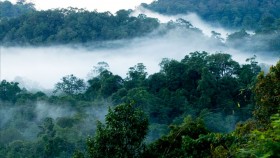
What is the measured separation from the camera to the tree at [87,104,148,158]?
9.16m

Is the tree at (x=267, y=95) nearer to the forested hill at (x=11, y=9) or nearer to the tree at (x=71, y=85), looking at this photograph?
the tree at (x=71, y=85)

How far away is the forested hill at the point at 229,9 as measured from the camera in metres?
76.1

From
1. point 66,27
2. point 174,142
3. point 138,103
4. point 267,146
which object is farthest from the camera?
point 66,27

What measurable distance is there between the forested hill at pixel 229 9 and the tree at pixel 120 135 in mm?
58000

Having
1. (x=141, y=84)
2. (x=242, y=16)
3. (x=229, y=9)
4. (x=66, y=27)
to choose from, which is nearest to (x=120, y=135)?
(x=141, y=84)

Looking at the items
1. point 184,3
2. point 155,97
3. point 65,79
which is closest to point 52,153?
point 155,97

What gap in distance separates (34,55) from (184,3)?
106 feet

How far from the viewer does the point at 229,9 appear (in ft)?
267

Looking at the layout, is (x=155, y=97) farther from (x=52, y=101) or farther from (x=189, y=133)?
(x=189, y=133)

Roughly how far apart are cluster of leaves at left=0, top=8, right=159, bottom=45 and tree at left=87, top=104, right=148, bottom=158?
5021 cm

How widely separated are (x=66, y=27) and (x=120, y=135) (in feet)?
171

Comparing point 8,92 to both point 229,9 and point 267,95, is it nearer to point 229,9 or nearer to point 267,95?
point 267,95

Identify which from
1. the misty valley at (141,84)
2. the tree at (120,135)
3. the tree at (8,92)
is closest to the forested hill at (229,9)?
the misty valley at (141,84)

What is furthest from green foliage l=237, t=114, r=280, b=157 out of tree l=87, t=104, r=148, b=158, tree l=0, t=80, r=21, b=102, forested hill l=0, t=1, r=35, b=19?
forested hill l=0, t=1, r=35, b=19
